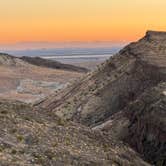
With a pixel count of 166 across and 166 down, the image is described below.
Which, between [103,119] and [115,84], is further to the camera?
[115,84]

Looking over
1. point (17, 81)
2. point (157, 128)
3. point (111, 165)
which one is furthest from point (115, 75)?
point (17, 81)

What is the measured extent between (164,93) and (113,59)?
1321cm

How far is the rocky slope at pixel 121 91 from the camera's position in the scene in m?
26.1

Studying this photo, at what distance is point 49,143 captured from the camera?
17656 mm

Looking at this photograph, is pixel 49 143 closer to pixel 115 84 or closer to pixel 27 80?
pixel 115 84

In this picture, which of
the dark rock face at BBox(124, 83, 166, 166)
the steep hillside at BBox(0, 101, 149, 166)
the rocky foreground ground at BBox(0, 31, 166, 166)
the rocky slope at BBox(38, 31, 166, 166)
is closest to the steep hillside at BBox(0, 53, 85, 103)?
the rocky slope at BBox(38, 31, 166, 166)

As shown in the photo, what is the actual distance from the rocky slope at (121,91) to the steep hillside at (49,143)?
202 inches

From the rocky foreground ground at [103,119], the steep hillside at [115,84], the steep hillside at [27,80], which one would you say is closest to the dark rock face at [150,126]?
the rocky foreground ground at [103,119]

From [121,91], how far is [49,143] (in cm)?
1750

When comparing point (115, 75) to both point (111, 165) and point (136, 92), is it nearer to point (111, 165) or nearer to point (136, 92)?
point (136, 92)

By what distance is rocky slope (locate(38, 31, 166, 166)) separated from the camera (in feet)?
85.7

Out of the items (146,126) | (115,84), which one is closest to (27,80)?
(115,84)

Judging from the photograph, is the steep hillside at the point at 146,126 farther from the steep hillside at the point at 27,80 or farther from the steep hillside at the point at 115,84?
the steep hillside at the point at 27,80

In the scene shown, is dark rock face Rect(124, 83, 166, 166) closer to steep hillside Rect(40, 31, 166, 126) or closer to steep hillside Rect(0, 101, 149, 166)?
steep hillside Rect(0, 101, 149, 166)
